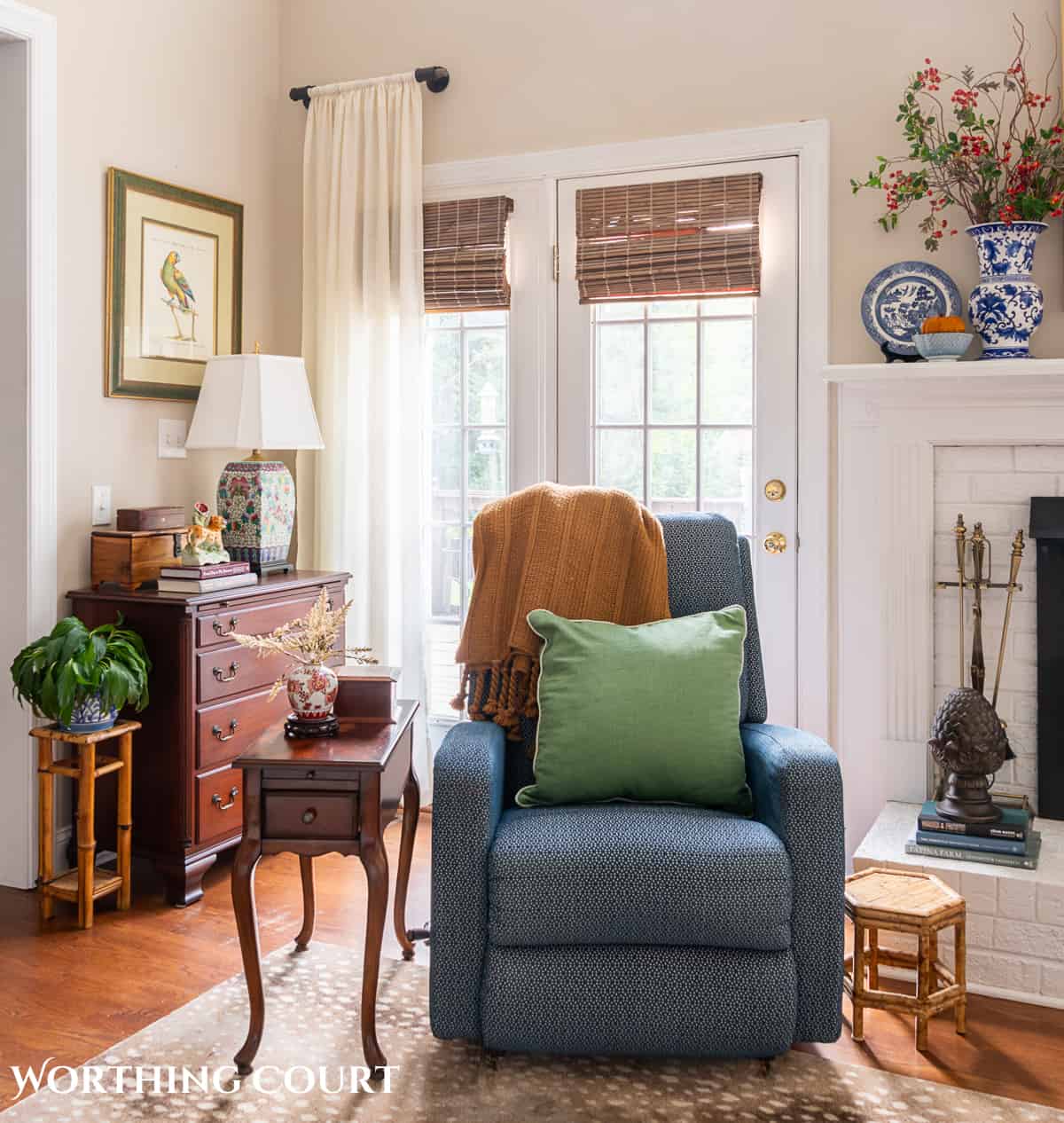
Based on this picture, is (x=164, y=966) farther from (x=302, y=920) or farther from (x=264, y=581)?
(x=264, y=581)

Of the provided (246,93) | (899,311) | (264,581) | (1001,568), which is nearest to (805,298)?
(899,311)

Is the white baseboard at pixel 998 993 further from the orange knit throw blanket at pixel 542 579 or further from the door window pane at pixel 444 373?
the door window pane at pixel 444 373

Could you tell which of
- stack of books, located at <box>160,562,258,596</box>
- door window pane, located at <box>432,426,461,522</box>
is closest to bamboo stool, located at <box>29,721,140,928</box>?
stack of books, located at <box>160,562,258,596</box>

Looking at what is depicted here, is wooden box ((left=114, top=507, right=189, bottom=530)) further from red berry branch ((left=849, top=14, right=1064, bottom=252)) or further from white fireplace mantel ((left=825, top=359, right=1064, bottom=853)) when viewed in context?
red berry branch ((left=849, top=14, right=1064, bottom=252))

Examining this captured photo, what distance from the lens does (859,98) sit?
10.2 feet

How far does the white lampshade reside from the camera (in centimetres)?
328

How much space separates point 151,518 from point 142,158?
3.66ft

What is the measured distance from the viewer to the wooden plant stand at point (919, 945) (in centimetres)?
227

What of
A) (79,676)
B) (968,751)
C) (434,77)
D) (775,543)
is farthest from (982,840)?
(434,77)

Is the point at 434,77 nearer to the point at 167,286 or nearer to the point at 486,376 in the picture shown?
the point at 486,376

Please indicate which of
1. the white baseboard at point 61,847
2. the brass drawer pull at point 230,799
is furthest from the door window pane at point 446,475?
the white baseboard at point 61,847

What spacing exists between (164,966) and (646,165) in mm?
2592

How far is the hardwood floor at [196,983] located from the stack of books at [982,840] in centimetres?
31

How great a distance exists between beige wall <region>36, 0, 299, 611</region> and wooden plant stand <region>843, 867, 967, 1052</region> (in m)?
2.27
